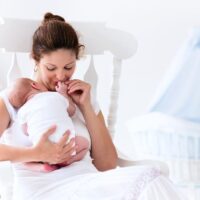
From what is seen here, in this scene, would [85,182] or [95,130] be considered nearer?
[85,182]

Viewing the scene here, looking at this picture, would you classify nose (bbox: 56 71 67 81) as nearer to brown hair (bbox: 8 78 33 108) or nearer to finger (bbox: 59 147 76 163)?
brown hair (bbox: 8 78 33 108)

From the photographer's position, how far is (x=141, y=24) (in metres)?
3.06

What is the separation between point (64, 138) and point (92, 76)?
0.45 metres

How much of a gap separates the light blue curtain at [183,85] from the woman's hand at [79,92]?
3.30 ft

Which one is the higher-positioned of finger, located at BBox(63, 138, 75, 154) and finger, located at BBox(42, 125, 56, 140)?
finger, located at BBox(42, 125, 56, 140)

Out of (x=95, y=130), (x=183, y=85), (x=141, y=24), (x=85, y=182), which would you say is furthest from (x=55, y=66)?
(x=141, y=24)

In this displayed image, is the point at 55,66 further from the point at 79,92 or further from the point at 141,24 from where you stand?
the point at 141,24

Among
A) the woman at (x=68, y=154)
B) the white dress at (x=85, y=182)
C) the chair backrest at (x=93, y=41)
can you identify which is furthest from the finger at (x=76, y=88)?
the chair backrest at (x=93, y=41)

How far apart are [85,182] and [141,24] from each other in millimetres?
1671

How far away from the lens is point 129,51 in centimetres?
195

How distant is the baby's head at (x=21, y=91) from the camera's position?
5.37 ft

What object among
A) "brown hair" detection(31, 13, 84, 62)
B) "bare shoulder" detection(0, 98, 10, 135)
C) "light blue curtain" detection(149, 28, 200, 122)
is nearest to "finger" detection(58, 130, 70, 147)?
"bare shoulder" detection(0, 98, 10, 135)

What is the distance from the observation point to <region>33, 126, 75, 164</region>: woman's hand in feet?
5.07

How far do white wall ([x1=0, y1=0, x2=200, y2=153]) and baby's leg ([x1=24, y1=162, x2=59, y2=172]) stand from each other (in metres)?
1.45
